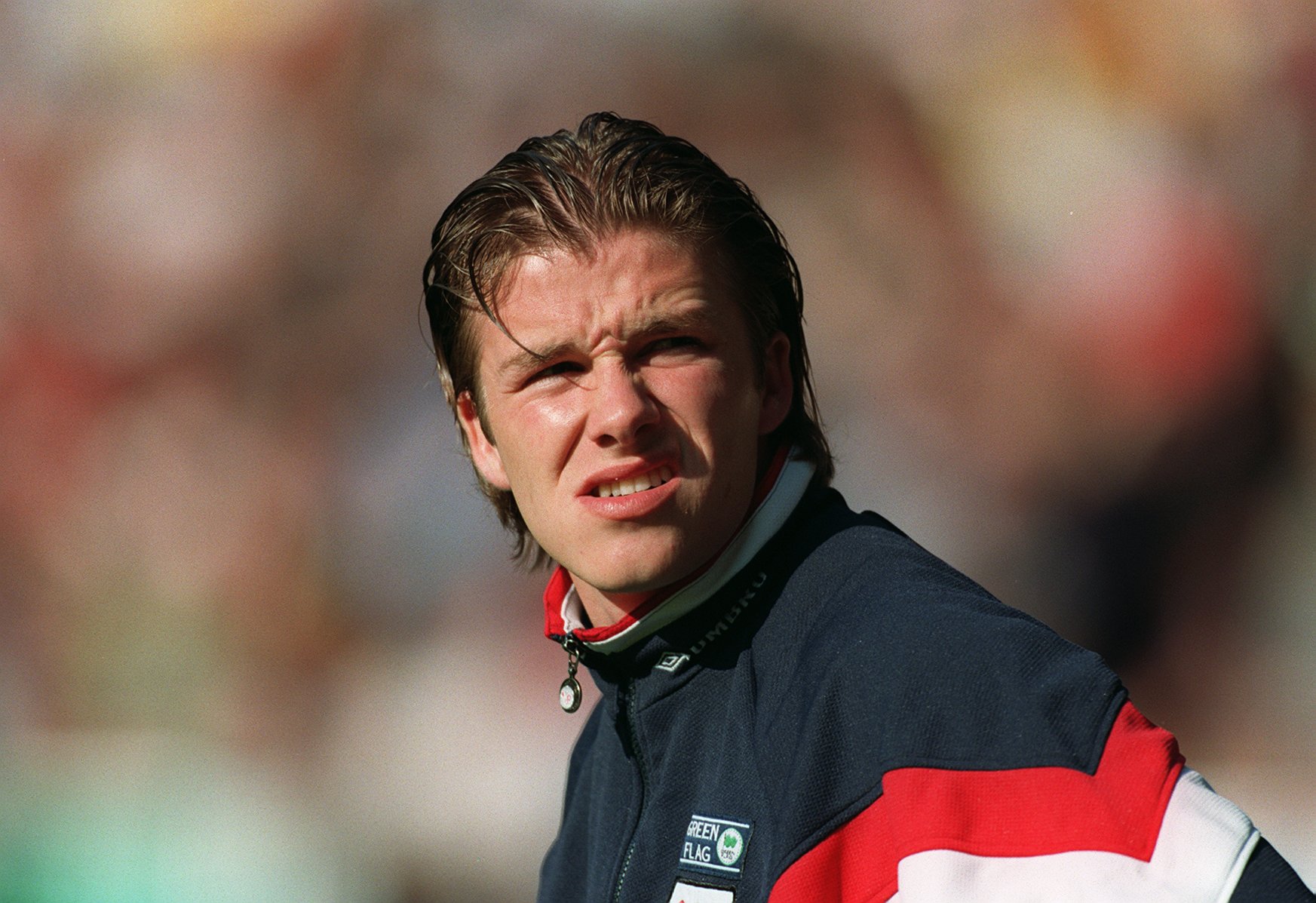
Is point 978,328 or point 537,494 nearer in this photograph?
point 537,494

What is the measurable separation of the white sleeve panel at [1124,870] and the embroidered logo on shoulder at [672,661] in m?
0.56

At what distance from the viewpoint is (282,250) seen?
4.43 metres

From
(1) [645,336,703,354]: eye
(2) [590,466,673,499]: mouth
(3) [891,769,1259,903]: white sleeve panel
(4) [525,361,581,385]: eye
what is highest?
(1) [645,336,703,354]: eye

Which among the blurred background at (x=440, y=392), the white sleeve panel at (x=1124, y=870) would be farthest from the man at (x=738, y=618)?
the blurred background at (x=440, y=392)

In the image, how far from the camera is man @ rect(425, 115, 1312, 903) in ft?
3.90

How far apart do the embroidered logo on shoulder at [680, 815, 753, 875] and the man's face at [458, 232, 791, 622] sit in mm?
288

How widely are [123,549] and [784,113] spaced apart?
8.08ft

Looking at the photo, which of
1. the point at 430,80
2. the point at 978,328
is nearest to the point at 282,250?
the point at 430,80

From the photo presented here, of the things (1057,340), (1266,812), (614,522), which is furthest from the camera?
(1057,340)

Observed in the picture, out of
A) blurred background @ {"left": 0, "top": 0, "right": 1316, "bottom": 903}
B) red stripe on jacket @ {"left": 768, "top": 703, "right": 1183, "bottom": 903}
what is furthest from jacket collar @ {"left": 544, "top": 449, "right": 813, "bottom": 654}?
blurred background @ {"left": 0, "top": 0, "right": 1316, "bottom": 903}

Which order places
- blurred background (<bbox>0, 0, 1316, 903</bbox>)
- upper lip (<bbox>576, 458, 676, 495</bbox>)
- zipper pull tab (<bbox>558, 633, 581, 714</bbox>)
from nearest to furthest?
upper lip (<bbox>576, 458, 676, 495</bbox>) → zipper pull tab (<bbox>558, 633, 581, 714</bbox>) → blurred background (<bbox>0, 0, 1316, 903</bbox>)

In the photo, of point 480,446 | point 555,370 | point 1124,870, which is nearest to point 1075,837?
point 1124,870

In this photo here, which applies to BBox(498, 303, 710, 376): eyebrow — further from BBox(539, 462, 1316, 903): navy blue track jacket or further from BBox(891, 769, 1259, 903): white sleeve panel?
BBox(891, 769, 1259, 903): white sleeve panel

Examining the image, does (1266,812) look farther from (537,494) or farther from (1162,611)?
(537,494)
